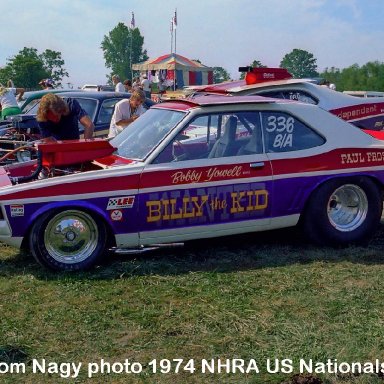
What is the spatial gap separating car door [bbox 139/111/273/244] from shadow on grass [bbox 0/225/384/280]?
0.86 feet

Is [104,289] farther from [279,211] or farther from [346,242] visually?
[346,242]

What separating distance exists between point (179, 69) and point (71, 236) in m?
32.5

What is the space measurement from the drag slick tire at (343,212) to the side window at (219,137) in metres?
0.84

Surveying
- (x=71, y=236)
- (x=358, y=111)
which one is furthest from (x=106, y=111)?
(x=71, y=236)

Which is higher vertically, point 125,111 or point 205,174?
point 125,111

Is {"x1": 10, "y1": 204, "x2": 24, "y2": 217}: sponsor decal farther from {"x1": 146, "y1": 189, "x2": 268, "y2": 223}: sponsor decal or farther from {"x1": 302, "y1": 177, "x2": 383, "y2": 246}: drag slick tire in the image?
{"x1": 302, "y1": 177, "x2": 383, "y2": 246}: drag slick tire

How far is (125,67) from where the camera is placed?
9750 centimetres

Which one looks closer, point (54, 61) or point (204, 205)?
point (204, 205)

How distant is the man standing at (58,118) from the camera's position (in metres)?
6.55

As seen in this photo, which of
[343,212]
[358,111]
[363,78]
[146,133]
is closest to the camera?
[146,133]

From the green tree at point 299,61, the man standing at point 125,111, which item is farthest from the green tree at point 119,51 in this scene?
the man standing at point 125,111

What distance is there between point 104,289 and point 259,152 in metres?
2.00

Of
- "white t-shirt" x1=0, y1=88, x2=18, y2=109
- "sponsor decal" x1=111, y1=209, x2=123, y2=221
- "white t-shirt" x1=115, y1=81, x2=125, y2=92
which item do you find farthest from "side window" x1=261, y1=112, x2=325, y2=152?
"white t-shirt" x1=115, y1=81, x2=125, y2=92

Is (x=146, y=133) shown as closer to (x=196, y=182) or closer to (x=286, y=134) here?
(x=196, y=182)
